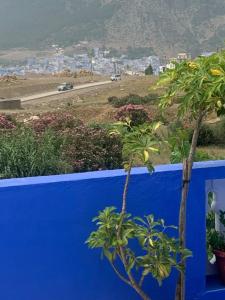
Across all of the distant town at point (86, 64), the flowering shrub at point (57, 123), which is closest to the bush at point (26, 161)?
the flowering shrub at point (57, 123)

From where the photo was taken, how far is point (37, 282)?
11.9ft

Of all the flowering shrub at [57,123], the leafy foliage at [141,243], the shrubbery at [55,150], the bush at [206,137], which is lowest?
the bush at [206,137]

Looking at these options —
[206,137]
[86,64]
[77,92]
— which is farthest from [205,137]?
[86,64]

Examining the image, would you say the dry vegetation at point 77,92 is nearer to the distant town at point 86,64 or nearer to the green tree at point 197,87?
the green tree at point 197,87

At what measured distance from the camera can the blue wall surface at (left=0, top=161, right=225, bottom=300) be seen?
3.57 metres

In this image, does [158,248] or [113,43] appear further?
[113,43]

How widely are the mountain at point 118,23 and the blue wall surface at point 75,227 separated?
99.1m

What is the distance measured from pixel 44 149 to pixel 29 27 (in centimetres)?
13123

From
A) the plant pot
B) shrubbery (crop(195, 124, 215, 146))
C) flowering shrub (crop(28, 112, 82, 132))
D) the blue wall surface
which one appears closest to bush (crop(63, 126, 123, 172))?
flowering shrub (crop(28, 112, 82, 132))

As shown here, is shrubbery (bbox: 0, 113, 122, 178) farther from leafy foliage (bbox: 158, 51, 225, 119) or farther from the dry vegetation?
the dry vegetation

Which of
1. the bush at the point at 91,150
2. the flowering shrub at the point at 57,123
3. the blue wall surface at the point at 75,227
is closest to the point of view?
the blue wall surface at the point at 75,227

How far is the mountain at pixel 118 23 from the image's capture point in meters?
111

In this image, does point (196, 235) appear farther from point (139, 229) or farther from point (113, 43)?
point (113, 43)

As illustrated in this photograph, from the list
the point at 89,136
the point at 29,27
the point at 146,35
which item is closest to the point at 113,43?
the point at 146,35
